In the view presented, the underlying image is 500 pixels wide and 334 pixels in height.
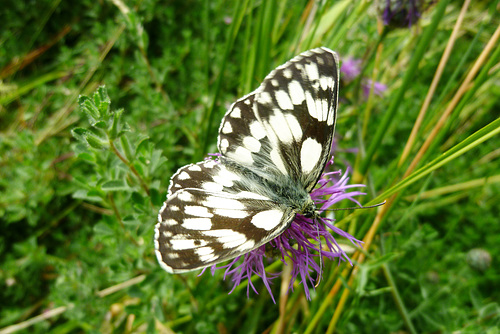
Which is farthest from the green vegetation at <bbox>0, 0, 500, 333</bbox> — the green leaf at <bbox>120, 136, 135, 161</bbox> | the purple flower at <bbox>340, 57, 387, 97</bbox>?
the purple flower at <bbox>340, 57, 387, 97</bbox>

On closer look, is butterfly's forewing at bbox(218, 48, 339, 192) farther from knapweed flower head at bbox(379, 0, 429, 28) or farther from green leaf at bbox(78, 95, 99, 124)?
knapweed flower head at bbox(379, 0, 429, 28)

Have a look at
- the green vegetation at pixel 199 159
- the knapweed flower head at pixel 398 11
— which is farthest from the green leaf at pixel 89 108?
the knapweed flower head at pixel 398 11

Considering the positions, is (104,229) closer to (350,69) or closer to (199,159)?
(199,159)

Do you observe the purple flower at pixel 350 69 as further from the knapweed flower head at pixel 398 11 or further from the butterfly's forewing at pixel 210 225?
the butterfly's forewing at pixel 210 225

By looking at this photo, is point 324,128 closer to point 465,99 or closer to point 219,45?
point 465,99

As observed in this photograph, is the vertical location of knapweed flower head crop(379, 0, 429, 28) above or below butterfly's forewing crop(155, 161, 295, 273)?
above

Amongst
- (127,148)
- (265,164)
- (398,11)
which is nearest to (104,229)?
(127,148)

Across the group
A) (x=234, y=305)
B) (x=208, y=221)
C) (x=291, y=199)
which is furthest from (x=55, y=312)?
(x=291, y=199)
